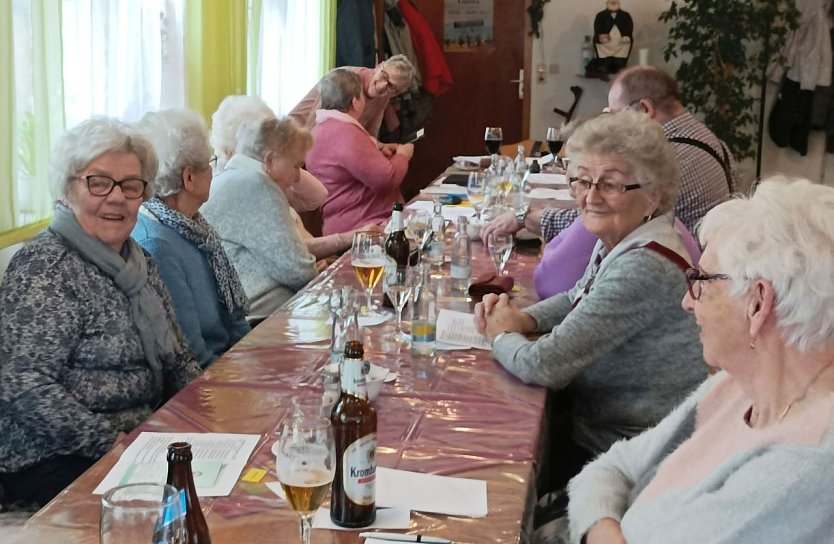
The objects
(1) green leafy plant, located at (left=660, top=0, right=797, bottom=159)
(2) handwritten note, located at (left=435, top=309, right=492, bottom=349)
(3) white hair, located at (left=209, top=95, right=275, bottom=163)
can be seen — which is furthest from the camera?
(1) green leafy plant, located at (left=660, top=0, right=797, bottom=159)

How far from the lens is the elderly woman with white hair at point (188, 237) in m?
2.71

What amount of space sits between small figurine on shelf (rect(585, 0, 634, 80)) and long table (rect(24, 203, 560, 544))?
217 inches

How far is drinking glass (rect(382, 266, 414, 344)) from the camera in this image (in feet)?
7.86

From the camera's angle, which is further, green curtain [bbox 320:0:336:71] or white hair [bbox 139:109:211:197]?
green curtain [bbox 320:0:336:71]

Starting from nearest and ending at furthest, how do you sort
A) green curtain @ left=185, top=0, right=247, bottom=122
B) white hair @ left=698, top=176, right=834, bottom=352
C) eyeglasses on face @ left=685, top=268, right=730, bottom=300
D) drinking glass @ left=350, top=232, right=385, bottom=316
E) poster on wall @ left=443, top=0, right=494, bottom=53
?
white hair @ left=698, top=176, right=834, bottom=352, eyeglasses on face @ left=685, top=268, right=730, bottom=300, drinking glass @ left=350, top=232, right=385, bottom=316, green curtain @ left=185, top=0, right=247, bottom=122, poster on wall @ left=443, top=0, right=494, bottom=53

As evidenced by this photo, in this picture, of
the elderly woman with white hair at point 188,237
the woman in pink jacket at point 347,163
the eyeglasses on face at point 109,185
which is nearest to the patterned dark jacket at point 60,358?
the eyeglasses on face at point 109,185

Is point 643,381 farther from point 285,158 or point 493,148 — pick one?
point 493,148

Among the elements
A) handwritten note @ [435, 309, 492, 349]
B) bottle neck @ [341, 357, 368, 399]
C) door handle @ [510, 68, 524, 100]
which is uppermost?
door handle @ [510, 68, 524, 100]

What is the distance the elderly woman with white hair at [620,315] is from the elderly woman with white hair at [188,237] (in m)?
0.89

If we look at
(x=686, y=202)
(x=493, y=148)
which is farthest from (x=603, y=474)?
(x=493, y=148)

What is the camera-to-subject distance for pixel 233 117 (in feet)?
12.0

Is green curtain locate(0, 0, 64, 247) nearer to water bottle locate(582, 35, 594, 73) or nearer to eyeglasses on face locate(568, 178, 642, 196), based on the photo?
eyeglasses on face locate(568, 178, 642, 196)

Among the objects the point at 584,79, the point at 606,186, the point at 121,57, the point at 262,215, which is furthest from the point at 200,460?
the point at 584,79

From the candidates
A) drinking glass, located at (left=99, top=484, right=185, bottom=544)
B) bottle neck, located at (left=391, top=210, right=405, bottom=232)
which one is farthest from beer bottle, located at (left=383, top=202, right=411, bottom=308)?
drinking glass, located at (left=99, top=484, right=185, bottom=544)
